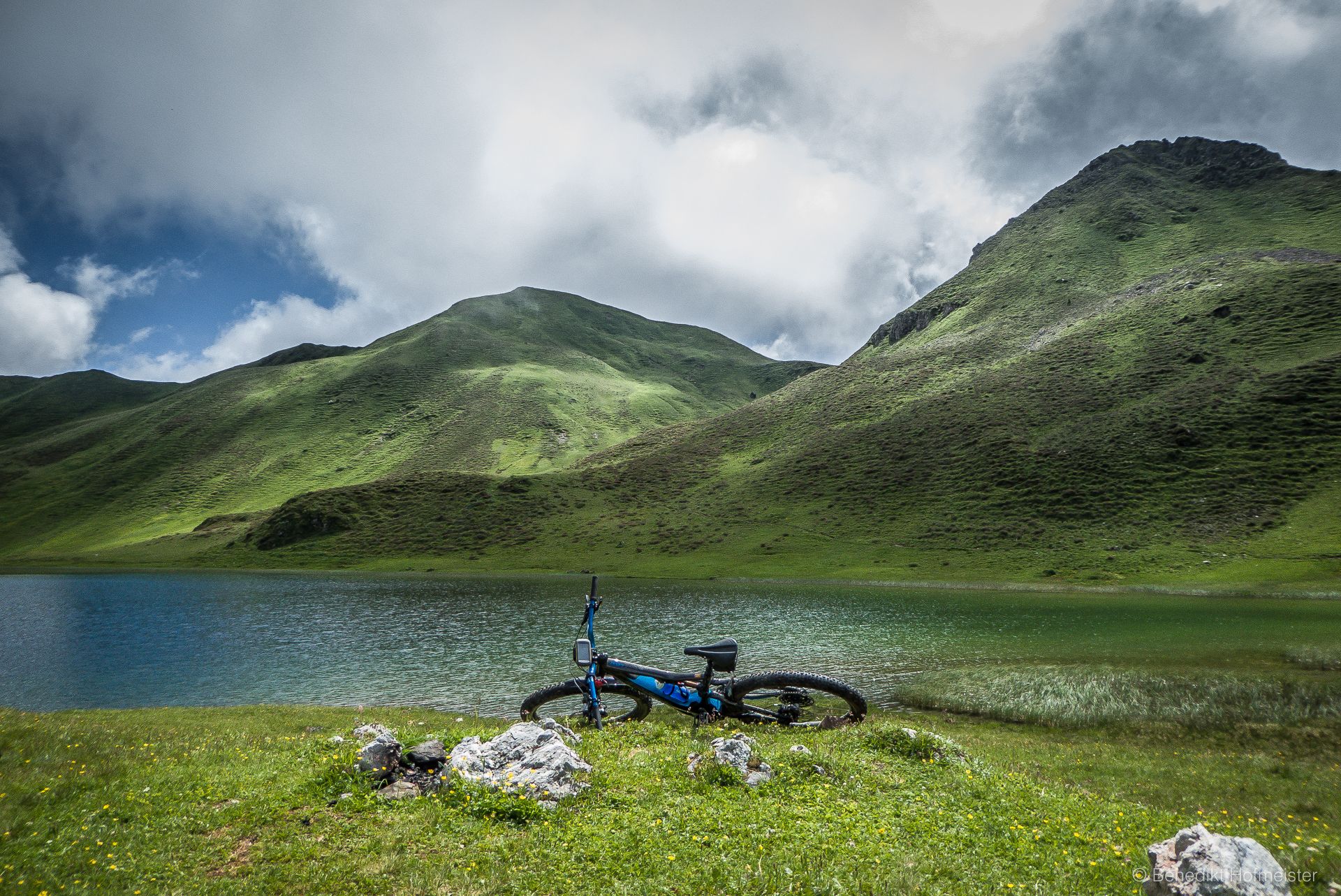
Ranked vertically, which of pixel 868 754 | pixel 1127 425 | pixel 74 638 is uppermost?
pixel 1127 425

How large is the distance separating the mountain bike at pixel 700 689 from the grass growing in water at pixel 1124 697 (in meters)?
14.7

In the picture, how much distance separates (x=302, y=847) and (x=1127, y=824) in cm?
1363

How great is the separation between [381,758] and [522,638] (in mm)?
37868

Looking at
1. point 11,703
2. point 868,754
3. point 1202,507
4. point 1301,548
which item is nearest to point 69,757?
point 868,754

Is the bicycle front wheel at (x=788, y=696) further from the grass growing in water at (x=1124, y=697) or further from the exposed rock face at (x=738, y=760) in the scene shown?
the grass growing in water at (x=1124, y=697)

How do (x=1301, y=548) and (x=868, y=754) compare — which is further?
(x=1301, y=548)

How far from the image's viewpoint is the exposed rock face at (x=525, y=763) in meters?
11.2

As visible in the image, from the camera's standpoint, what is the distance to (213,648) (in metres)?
47.8

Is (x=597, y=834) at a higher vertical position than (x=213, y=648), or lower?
higher

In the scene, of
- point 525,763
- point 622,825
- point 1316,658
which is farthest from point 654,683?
point 1316,658

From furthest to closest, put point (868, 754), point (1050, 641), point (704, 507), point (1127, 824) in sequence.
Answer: point (704, 507)
point (1050, 641)
point (868, 754)
point (1127, 824)

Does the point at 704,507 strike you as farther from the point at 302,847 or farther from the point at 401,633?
the point at 302,847

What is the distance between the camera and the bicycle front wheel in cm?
1733

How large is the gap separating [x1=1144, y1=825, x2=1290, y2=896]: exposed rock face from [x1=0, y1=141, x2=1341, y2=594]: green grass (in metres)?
81.2
